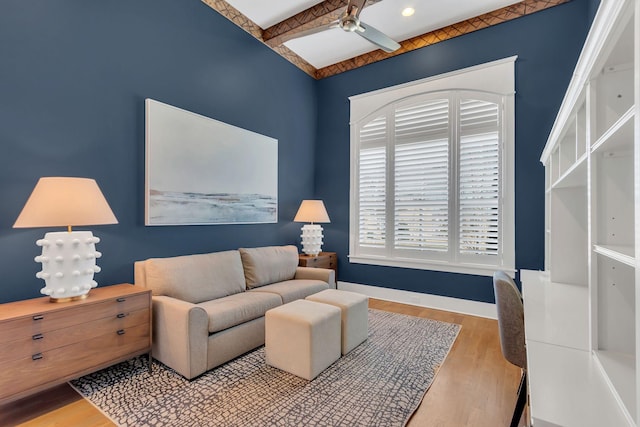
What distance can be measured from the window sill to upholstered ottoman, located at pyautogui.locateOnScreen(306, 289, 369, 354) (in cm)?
152

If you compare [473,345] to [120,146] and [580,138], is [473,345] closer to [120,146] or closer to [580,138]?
[580,138]

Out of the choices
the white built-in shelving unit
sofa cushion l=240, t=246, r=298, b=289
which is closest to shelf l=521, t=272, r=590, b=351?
the white built-in shelving unit

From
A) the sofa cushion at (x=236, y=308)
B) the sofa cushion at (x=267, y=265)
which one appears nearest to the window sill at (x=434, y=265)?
the sofa cushion at (x=267, y=265)

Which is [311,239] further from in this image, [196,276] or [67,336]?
[67,336]

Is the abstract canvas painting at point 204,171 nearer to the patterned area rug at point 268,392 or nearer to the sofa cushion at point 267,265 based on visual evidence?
the sofa cushion at point 267,265

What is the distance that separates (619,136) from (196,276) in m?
2.91

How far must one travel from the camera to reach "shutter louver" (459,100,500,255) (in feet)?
11.8

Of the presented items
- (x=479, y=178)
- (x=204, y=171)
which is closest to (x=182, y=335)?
(x=204, y=171)

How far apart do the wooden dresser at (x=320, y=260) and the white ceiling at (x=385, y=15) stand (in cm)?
310

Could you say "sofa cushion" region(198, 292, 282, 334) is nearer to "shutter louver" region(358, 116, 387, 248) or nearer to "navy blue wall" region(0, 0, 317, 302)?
"navy blue wall" region(0, 0, 317, 302)

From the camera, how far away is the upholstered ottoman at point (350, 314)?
2.62 meters

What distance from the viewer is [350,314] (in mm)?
2662

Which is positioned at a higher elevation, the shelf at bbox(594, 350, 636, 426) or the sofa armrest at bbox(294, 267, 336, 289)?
the shelf at bbox(594, 350, 636, 426)

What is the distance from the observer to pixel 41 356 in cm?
178
